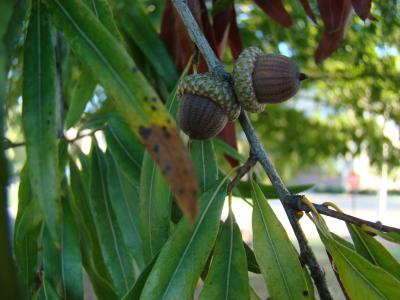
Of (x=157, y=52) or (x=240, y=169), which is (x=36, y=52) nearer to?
(x=240, y=169)

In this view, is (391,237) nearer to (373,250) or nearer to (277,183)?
(373,250)

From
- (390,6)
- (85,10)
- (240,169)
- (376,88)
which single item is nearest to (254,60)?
(240,169)

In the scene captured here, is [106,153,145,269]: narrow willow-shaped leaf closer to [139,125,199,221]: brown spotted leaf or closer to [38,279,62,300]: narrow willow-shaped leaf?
[38,279,62,300]: narrow willow-shaped leaf

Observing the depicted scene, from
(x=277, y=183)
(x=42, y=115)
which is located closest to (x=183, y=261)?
(x=277, y=183)

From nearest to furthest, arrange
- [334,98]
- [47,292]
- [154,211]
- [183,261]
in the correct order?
[183,261], [154,211], [47,292], [334,98]

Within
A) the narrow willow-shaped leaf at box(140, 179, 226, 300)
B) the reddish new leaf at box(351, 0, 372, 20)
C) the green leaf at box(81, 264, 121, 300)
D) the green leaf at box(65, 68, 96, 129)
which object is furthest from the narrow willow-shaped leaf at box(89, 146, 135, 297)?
the reddish new leaf at box(351, 0, 372, 20)
